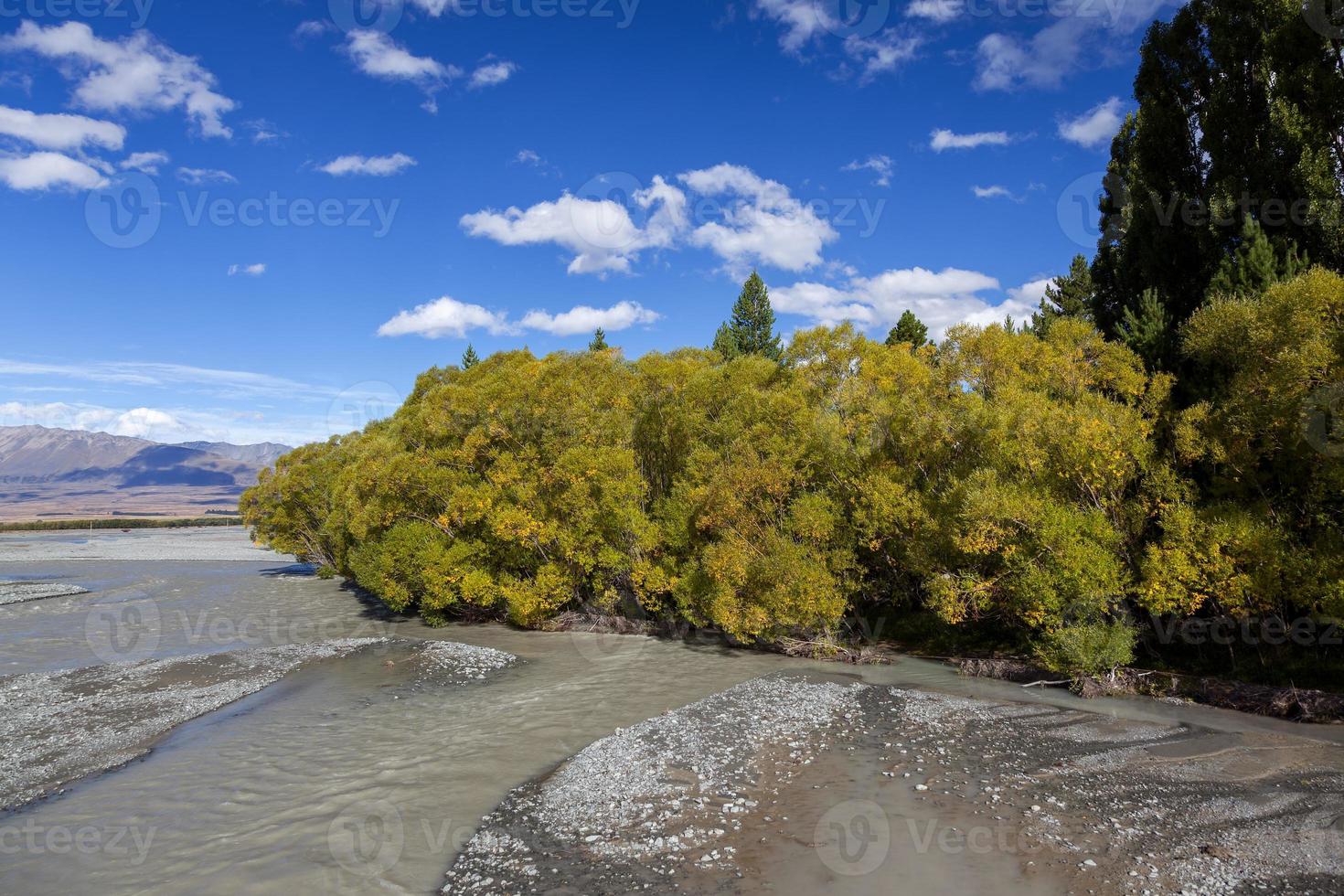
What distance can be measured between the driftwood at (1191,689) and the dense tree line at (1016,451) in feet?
2.96

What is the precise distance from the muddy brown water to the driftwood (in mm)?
815

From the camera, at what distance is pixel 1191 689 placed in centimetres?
2209

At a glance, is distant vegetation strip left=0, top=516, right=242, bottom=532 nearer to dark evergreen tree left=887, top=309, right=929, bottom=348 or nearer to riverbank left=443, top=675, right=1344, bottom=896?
dark evergreen tree left=887, top=309, right=929, bottom=348

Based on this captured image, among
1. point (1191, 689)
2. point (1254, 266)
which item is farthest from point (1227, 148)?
point (1191, 689)

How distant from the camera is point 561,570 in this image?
3559 cm

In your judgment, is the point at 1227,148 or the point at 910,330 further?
the point at 910,330

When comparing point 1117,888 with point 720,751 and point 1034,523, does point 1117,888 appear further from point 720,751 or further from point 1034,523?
point 1034,523

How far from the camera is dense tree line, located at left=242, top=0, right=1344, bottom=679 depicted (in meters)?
20.9

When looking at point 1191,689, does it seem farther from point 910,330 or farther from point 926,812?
point 910,330

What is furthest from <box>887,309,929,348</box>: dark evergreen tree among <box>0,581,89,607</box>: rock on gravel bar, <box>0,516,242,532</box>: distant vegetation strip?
<box>0,516,242,532</box>: distant vegetation strip

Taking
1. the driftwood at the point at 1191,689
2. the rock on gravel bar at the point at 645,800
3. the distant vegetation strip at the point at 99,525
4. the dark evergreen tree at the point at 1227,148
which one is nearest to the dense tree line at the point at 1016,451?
the dark evergreen tree at the point at 1227,148

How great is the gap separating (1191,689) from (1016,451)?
919cm

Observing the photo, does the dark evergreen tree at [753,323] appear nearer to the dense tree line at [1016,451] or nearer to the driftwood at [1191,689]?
the dense tree line at [1016,451]

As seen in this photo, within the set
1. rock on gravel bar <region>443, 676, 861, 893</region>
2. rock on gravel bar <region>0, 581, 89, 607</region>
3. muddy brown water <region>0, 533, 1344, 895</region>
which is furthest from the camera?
rock on gravel bar <region>0, 581, 89, 607</region>
